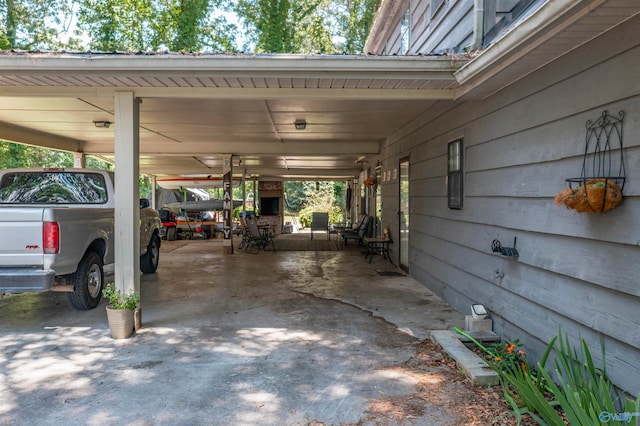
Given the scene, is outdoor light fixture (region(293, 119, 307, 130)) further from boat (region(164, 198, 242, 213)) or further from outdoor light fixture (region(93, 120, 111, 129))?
boat (region(164, 198, 242, 213))

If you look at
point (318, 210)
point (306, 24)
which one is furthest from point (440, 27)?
point (318, 210)

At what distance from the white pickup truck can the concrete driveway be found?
455mm

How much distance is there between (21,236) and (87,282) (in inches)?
40.6

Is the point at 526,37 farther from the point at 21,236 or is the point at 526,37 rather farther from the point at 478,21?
the point at 21,236

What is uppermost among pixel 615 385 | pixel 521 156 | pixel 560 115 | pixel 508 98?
pixel 508 98

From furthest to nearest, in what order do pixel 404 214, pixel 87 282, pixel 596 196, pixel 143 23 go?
pixel 143 23 < pixel 404 214 < pixel 87 282 < pixel 596 196

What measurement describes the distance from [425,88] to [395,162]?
3967 millimetres

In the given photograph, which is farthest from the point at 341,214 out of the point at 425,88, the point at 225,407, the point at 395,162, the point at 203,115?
the point at 225,407

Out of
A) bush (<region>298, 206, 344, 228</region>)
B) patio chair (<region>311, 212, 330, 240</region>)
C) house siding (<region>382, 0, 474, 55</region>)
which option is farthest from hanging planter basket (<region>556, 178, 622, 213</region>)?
bush (<region>298, 206, 344, 228</region>)

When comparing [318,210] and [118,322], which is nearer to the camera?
[118,322]

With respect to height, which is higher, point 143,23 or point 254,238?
point 143,23

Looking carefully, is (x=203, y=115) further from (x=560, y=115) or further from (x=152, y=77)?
(x=560, y=115)

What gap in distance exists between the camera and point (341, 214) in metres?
22.4

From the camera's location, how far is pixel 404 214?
7.44 meters
